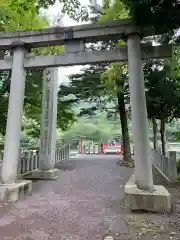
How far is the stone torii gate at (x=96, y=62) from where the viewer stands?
18.2ft

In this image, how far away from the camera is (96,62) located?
21.0 ft

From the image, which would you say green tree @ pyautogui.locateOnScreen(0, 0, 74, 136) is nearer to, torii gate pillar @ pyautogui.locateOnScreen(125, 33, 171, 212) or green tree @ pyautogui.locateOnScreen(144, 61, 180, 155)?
torii gate pillar @ pyautogui.locateOnScreen(125, 33, 171, 212)

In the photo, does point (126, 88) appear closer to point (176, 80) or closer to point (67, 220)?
point (176, 80)

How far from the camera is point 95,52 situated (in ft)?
20.8

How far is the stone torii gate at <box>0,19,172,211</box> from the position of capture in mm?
5562

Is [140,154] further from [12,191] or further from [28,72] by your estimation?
[28,72]

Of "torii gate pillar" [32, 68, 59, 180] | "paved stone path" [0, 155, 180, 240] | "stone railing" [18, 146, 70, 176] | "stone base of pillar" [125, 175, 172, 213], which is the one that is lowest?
"paved stone path" [0, 155, 180, 240]

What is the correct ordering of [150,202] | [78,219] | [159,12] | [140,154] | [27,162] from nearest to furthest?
[159,12], [78,219], [150,202], [140,154], [27,162]

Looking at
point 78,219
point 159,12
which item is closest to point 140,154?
point 78,219

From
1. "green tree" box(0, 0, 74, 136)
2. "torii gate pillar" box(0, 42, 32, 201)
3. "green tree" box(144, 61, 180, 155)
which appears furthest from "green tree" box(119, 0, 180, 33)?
"green tree" box(144, 61, 180, 155)

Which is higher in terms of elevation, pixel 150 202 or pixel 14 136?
pixel 14 136

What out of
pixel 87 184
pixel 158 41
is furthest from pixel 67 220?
pixel 158 41

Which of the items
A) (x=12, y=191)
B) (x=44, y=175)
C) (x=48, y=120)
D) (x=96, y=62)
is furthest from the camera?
(x=48, y=120)

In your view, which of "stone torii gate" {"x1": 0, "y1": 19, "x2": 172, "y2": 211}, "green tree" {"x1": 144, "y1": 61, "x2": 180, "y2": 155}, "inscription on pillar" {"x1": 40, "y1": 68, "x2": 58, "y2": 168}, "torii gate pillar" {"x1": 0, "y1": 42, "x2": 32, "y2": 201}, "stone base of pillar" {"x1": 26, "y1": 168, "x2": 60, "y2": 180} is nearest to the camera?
"stone torii gate" {"x1": 0, "y1": 19, "x2": 172, "y2": 211}
